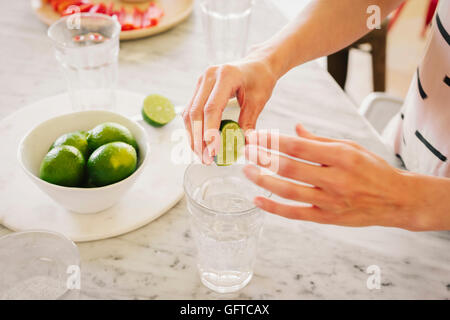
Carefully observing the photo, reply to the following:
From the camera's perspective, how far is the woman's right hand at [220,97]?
794 mm

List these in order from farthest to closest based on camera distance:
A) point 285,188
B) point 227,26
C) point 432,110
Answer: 1. point 227,26
2. point 432,110
3. point 285,188

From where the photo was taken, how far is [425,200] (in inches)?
27.9

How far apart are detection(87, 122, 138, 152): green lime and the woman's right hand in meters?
0.13

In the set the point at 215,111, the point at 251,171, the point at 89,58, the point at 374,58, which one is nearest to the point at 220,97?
the point at 215,111

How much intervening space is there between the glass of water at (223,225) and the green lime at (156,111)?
1.06ft

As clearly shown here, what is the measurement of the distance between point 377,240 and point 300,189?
33 cm

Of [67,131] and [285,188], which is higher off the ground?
[285,188]

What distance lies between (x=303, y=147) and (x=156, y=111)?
0.55 metres

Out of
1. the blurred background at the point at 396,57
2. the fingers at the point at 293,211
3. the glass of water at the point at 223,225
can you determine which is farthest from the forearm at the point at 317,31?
the blurred background at the point at 396,57

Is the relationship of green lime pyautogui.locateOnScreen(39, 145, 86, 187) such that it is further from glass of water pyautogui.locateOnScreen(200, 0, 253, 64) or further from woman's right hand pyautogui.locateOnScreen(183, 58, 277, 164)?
glass of water pyautogui.locateOnScreen(200, 0, 253, 64)

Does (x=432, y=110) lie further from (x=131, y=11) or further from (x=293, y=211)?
(x=131, y=11)

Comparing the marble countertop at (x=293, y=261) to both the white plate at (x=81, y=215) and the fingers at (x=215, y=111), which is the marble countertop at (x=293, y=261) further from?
the fingers at (x=215, y=111)

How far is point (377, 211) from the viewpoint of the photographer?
27.0 inches

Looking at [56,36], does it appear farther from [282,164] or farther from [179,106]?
[282,164]
